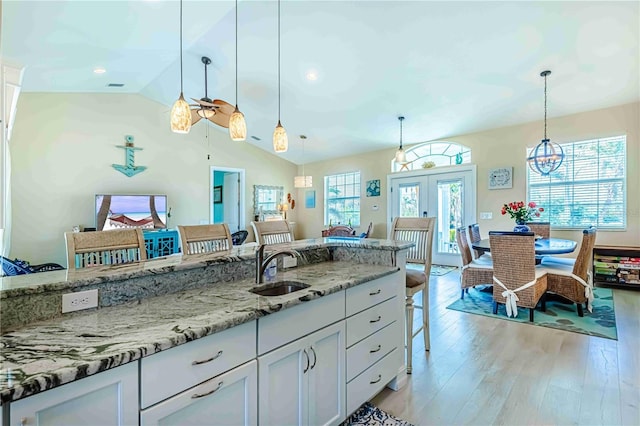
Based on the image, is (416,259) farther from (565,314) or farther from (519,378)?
(565,314)

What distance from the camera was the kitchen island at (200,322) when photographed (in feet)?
2.76

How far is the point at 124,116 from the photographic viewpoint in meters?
5.96

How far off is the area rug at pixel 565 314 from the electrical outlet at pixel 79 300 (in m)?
3.65

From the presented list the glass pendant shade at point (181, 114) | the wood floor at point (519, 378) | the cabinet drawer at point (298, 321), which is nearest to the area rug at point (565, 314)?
the wood floor at point (519, 378)

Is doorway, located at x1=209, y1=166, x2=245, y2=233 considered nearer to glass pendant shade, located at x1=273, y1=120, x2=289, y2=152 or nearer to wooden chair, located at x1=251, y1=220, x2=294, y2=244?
glass pendant shade, located at x1=273, y1=120, x2=289, y2=152

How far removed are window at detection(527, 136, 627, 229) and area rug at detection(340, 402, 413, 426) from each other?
506 centimetres

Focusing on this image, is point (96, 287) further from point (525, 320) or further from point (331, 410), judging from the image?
point (525, 320)

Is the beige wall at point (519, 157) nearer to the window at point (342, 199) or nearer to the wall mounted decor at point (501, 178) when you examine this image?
the wall mounted decor at point (501, 178)

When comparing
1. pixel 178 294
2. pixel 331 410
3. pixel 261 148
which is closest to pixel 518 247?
pixel 331 410

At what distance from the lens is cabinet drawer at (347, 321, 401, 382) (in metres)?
1.67

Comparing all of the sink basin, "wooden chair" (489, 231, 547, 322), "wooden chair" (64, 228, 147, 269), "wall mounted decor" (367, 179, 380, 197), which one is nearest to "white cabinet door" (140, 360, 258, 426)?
the sink basin

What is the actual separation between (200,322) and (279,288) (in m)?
0.70

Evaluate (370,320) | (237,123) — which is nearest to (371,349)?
(370,320)

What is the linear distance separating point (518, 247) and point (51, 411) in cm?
377
